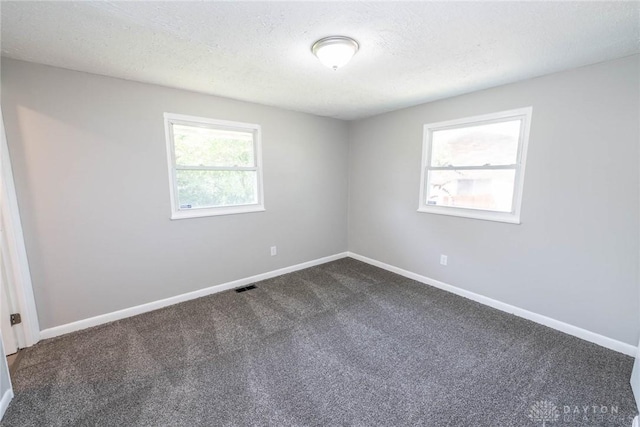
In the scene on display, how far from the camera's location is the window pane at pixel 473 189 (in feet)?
8.62

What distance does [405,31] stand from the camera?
1.61m

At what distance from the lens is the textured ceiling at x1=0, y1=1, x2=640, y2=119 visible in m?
1.40

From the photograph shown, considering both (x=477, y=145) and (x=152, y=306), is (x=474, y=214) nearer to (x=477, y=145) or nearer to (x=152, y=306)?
(x=477, y=145)

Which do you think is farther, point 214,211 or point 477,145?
point 214,211

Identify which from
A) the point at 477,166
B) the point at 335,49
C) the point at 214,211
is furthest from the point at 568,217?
the point at 214,211

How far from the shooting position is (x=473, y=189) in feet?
9.46

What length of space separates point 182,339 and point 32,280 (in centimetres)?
135

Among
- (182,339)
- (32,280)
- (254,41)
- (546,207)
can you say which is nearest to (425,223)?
(546,207)

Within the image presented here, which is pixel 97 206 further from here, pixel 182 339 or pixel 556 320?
pixel 556 320

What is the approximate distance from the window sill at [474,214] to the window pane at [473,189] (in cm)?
6

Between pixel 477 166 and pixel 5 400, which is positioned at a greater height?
pixel 477 166

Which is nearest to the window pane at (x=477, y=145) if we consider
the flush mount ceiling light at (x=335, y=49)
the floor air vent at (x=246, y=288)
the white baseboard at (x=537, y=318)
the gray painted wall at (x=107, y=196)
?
the white baseboard at (x=537, y=318)

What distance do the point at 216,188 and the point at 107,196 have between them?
103 cm

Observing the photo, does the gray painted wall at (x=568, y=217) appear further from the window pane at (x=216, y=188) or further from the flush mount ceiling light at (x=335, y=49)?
the window pane at (x=216, y=188)
